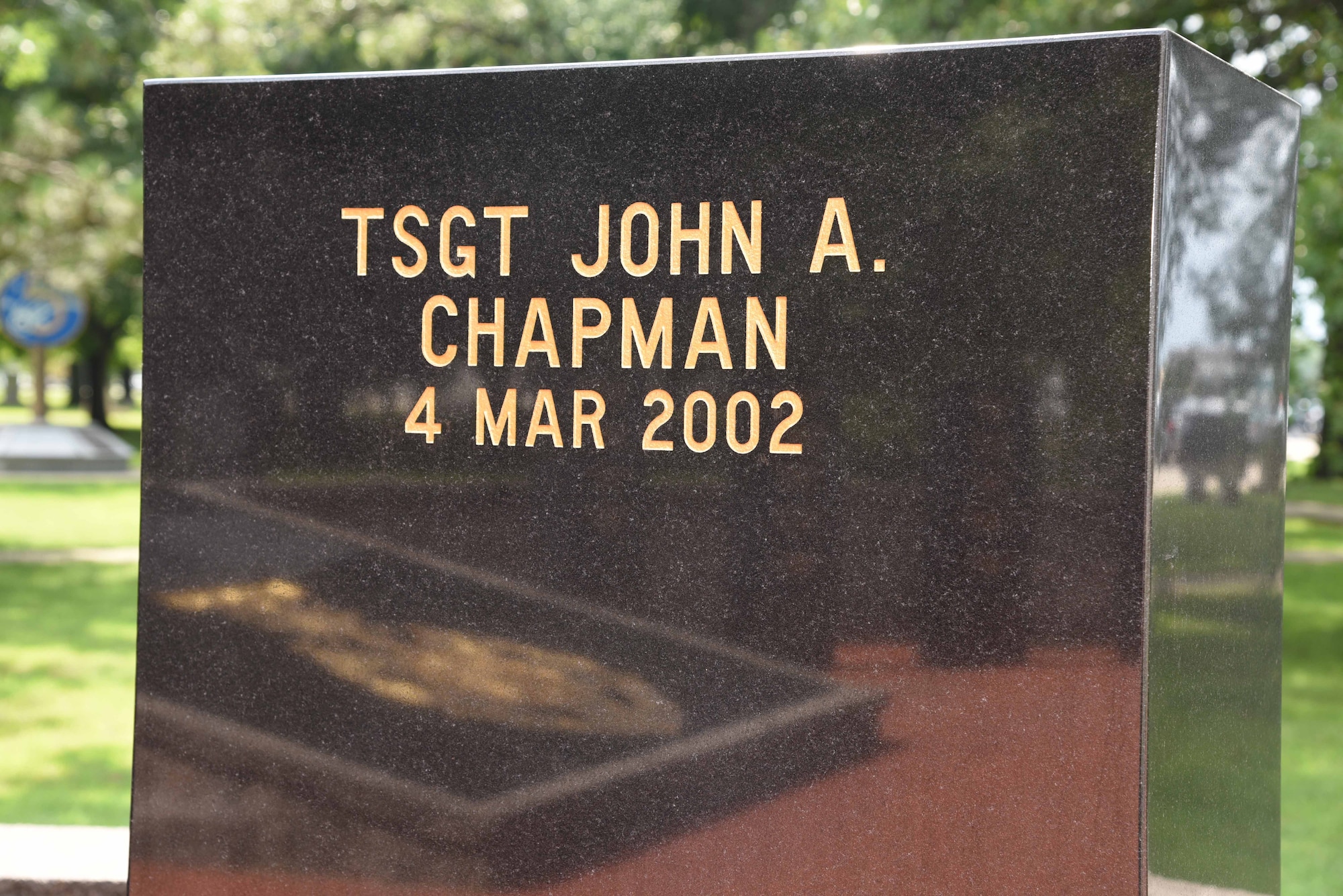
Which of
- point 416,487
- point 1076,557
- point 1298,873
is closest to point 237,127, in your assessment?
point 416,487

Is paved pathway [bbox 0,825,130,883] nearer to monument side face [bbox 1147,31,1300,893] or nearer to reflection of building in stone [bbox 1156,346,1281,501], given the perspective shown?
monument side face [bbox 1147,31,1300,893]

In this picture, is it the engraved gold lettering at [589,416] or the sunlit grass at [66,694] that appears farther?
the sunlit grass at [66,694]

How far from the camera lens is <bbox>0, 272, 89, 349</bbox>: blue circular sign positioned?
451 inches

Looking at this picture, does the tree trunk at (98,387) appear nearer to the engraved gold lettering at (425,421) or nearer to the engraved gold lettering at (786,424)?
the engraved gold lettering at (425,421)

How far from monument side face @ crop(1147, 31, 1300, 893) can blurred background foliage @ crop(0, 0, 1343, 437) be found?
4.74m

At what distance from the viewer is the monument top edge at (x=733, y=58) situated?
2289mm

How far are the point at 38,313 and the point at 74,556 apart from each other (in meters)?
2.15

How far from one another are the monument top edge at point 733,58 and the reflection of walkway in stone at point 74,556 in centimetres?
958

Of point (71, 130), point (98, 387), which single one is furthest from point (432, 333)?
point (98, 387)

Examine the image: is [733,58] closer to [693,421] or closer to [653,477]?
[693,421]

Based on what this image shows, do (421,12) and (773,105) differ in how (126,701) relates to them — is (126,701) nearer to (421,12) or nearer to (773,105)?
(773,105)

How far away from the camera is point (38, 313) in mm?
11664

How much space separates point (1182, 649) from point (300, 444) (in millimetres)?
1744

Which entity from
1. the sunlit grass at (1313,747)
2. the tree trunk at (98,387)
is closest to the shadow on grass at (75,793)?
the sunlit grass at (1313,747)
